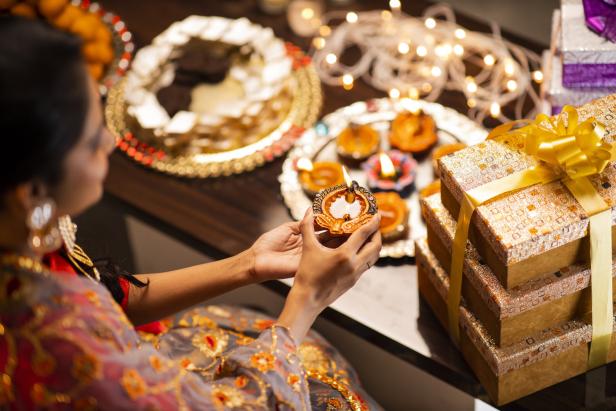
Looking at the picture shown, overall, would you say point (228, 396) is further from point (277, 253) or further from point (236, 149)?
point (236, 149)

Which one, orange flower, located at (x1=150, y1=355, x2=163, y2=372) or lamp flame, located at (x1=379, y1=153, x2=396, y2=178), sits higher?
orange flower, located at (x1=150, y1=355, x2=163, y2=372)

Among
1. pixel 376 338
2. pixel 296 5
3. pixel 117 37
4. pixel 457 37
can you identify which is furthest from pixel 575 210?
pixel 117 37

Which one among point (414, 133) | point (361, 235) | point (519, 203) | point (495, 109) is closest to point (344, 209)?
point (361, 235)

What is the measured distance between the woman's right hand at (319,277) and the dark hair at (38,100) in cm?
43

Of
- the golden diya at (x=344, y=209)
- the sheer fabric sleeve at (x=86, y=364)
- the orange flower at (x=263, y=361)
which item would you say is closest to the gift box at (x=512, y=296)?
the golden diya at (x=344, y=209)

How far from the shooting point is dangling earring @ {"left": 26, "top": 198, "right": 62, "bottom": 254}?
91cm

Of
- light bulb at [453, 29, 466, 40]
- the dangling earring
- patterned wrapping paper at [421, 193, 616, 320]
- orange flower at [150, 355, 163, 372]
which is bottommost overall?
patterned wrapping paper at [421, 193, 616, 320]

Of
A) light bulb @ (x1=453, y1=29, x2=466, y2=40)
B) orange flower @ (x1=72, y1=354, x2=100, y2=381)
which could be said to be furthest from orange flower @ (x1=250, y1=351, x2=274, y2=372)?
light bulb @ (x1=453, y1=29, x2=466, y2=40)

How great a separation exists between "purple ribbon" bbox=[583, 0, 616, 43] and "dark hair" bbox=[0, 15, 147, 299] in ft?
3.36

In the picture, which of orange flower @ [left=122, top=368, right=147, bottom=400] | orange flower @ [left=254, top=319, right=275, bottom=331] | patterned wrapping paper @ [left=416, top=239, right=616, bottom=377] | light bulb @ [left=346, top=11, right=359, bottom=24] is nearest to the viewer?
orange flower @ [left=122, top=368, right=147, bottom=400]

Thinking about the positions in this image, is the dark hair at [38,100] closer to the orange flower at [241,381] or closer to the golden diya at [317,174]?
the orange flower at [241,381]

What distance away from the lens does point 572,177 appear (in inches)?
47.4

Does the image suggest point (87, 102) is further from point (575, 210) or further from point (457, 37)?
point (457, 37)

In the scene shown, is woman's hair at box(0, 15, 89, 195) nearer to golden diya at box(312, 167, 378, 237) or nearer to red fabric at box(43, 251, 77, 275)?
red fabric at box(43, 251, 77, 275)
